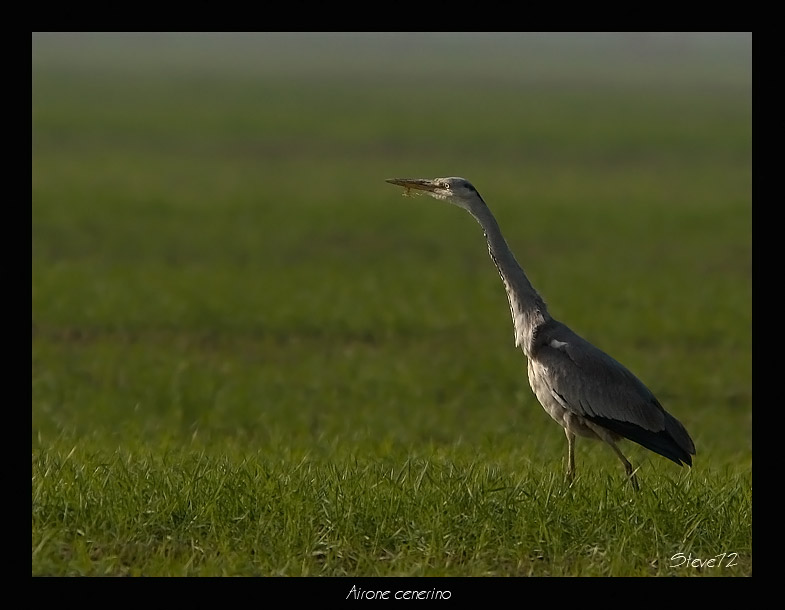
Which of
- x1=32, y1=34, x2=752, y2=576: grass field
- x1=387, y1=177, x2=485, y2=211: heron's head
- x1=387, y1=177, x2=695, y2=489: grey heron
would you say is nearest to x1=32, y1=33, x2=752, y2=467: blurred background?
x1=32, y1=34, x2=752, y2=576: grass field

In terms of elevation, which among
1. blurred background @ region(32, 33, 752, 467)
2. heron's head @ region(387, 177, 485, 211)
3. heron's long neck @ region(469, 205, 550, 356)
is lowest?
blurred background @ region(32, 33, 752, 467)

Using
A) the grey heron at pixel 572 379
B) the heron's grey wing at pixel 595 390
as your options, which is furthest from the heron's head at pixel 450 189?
the heron's grey wing at pixel 595 390

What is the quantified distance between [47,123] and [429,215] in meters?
28.8

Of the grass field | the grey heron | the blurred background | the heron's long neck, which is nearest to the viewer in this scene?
the grass field

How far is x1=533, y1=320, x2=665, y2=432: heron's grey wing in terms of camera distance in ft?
24.2

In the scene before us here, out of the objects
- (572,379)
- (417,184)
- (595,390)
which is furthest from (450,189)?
(595,390)

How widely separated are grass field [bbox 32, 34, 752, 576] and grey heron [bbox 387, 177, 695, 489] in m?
0.30

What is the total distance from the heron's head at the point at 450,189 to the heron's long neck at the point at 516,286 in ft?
0.24

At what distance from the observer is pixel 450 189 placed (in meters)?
7.49

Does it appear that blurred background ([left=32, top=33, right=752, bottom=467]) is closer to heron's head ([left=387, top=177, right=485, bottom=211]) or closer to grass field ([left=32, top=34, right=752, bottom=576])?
grass field ([left=32, top=34, right=752, bottom=576])

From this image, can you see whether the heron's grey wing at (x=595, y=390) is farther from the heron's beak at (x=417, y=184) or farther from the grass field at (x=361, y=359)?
the heron's beak at (x=417, y=184)

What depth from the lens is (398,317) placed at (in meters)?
16.3

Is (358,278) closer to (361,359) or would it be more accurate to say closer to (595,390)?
(361,359)

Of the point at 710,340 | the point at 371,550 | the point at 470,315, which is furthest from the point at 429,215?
the point at 371,550
